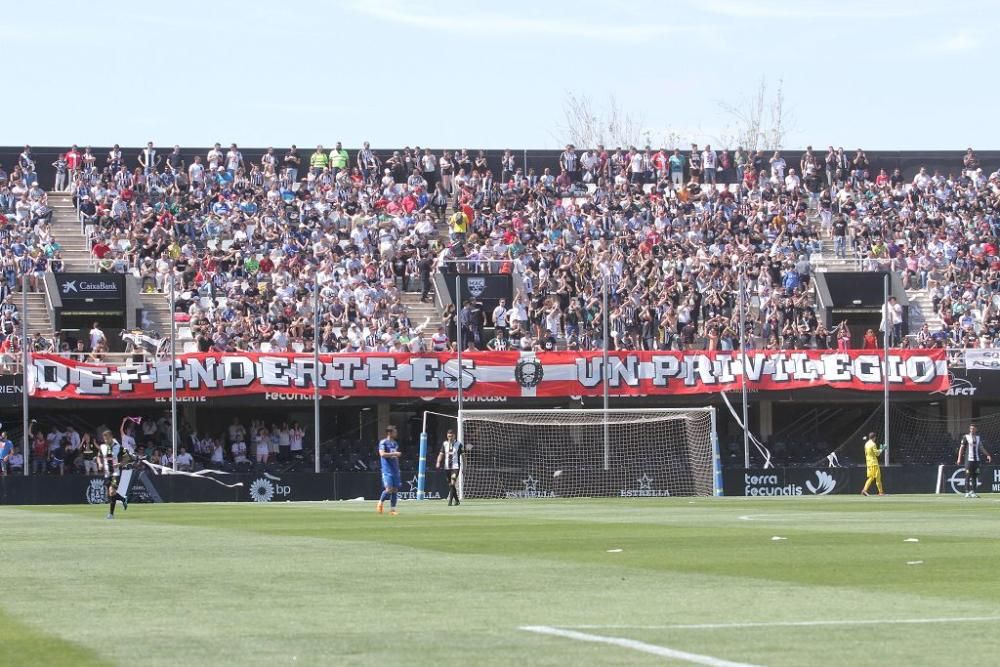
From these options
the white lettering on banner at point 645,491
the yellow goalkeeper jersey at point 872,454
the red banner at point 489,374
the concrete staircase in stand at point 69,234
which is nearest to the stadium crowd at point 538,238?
the concrete staircase in stand at point 69,234

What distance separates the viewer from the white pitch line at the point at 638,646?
8500 millimetres

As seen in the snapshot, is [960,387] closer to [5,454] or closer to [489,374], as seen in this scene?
[489,374]

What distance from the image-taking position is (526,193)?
58812mm

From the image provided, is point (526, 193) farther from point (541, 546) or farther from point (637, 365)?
point (541, 546)

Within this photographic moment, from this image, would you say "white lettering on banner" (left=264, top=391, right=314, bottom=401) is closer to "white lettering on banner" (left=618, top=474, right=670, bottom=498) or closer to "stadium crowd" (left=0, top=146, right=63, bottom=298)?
"stadium crowd" (left=0, top=146, right=63, bottom=298)

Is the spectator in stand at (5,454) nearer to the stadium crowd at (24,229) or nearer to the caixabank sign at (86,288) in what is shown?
the stadium crowd at (24,229)

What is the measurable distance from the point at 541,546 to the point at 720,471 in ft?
87.1

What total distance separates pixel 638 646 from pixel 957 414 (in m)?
45.4

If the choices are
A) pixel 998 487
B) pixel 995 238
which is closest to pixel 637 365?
pixel 998 487

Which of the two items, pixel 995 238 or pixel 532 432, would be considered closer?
pixel 532 432

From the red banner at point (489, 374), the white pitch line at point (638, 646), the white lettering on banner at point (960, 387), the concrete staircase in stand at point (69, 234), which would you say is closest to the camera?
the white pitch line at point (638, 646)

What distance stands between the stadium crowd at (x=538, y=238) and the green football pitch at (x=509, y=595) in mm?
25370

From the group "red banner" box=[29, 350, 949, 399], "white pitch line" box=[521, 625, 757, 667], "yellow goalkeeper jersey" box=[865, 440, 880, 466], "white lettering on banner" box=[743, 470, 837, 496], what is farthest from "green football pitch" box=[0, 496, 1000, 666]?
"red banner" box=[29, 350, 949, 399]

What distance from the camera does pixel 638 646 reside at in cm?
923
